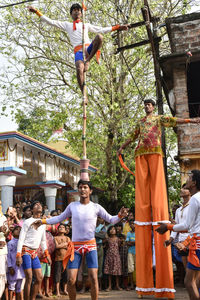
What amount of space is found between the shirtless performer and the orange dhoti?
1.28m

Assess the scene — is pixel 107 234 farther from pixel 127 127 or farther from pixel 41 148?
pixel 127 127

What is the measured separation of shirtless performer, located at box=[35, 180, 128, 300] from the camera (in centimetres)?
482

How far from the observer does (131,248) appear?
9.18 metres

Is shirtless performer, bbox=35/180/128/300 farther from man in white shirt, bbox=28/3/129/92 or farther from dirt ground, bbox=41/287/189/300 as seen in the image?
dirt ground, bbox=41/287/189/300

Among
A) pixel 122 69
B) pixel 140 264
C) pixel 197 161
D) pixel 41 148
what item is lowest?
pixel 140 264

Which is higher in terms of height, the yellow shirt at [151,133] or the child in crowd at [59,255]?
the yellow shirt at [151,133]

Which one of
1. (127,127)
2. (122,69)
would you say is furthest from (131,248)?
(122,69)

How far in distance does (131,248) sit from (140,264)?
3066mm

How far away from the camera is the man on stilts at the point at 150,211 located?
6.01 metres

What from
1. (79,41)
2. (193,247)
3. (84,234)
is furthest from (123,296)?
(79,41)

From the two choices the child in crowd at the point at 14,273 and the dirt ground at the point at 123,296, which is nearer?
the child in crowd at the point at 14,273

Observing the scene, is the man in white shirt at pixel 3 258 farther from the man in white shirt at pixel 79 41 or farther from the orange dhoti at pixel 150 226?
the man in white shirt at pixel 79 41

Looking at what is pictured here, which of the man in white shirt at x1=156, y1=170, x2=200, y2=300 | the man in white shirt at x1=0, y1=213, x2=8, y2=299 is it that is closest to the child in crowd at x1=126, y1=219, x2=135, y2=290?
the man in white shirt at x1=0, y1=213, x2=8, y2=299

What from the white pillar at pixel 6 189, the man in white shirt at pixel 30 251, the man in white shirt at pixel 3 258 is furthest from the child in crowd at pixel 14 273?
the white pillar at pixel 6 189
